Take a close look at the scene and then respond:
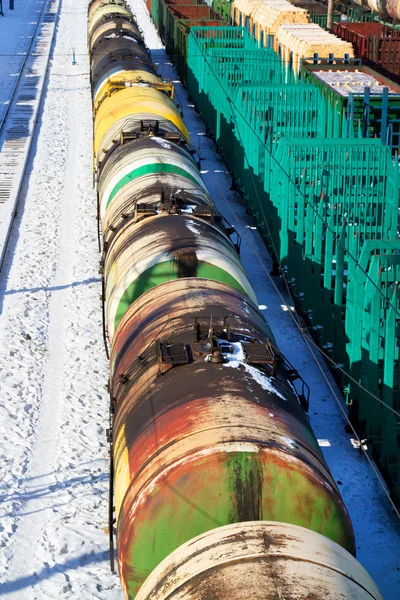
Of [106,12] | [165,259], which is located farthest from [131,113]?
[106,12]

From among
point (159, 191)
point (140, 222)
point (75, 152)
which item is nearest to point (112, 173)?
point (159, 191)

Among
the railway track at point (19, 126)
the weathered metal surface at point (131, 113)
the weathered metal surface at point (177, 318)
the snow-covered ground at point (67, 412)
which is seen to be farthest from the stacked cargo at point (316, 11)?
the weathered metal surface at point (177, 318)

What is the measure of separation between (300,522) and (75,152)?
23.1 meters

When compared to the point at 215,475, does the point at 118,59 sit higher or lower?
higher

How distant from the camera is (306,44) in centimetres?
3039

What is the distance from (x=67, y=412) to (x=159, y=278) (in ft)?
12.7

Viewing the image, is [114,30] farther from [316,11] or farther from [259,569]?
[259,569]

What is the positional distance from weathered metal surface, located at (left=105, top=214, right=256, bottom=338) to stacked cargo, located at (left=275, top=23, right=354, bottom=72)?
63.3 feet

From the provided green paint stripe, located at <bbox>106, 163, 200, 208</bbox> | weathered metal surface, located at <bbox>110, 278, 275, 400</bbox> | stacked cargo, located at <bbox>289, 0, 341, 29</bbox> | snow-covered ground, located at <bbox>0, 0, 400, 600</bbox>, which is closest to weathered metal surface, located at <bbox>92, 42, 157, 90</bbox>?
snow-covered ground, located at <bbox>0, 0, 400, 600</bbox>

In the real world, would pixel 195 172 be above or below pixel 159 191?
above

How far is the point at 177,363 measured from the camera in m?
8.34

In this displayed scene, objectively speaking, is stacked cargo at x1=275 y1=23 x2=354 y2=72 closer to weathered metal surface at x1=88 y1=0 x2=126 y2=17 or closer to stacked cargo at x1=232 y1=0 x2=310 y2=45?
stacked cargo at x1=232 y1=0 x2=310 y2=45

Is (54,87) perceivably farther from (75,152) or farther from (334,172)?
(334,172)

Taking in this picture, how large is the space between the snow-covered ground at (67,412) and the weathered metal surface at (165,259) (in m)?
2.29
